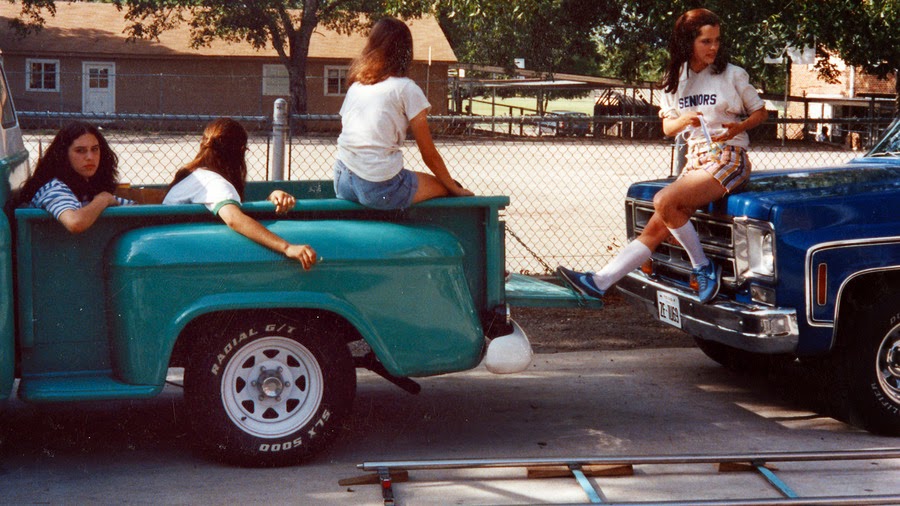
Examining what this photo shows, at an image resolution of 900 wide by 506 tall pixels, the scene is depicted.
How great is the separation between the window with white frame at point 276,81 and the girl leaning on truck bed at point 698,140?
113 feet

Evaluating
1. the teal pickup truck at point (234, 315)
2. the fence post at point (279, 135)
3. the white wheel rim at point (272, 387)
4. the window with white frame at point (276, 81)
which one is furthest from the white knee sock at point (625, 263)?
the window with white frame at point (276, 81)

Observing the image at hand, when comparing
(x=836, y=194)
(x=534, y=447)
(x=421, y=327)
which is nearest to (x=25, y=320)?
(x=421, y=327)

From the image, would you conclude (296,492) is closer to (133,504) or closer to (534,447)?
(133,504)

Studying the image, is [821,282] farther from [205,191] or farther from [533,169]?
[533,169]

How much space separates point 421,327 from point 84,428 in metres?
1.91

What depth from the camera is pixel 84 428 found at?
585 cm

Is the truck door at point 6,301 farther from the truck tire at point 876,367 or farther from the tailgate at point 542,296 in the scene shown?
the truck tire at point 876,367

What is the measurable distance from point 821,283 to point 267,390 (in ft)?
8.75

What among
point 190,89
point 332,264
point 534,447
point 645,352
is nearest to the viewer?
point 332,264

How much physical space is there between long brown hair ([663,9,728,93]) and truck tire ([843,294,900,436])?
67.6 inches

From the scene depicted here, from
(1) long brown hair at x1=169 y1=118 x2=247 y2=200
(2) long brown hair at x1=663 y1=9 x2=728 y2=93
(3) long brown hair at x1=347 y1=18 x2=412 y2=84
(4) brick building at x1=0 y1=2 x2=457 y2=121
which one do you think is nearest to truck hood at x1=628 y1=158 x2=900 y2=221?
(2) long brown hair at x1=663 y1=9 x2=728 y2=93

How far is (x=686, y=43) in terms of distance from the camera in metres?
6.62

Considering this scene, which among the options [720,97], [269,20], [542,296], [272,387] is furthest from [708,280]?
[269,20]

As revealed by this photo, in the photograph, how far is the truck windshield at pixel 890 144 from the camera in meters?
7.08
